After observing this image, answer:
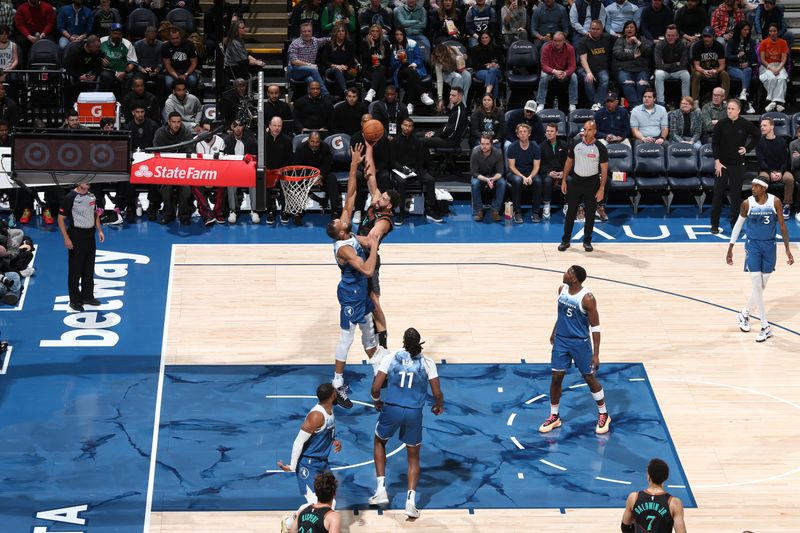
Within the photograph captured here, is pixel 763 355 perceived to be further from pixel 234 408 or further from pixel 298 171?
pixel 298 171

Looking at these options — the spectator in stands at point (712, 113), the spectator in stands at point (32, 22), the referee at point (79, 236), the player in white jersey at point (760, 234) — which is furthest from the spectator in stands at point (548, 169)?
the spectator in stands at point (32, 22)

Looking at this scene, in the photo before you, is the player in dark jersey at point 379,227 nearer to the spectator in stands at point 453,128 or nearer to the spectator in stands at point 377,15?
the spectator in stands at point 453,128

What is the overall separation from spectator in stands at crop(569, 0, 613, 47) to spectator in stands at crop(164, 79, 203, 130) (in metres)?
6.86

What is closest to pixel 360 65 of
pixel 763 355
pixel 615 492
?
pixel 763 355

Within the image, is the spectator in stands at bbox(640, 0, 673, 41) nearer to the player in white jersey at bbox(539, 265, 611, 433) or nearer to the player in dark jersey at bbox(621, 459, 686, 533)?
the player in white jersey at bbox(539, 265, 611, 433)

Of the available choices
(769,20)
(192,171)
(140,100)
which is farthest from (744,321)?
(140,100)

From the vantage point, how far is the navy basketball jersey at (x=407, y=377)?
1152 centimetres

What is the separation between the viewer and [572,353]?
13.0 metres

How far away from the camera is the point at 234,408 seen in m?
13.8

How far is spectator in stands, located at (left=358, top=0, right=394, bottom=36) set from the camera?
23.0 metres

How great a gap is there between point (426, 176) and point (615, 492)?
879 centimetres

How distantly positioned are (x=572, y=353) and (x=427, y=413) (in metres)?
1.77

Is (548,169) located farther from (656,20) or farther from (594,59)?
(656,20)

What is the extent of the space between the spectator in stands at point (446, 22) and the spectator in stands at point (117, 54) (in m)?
5.27
